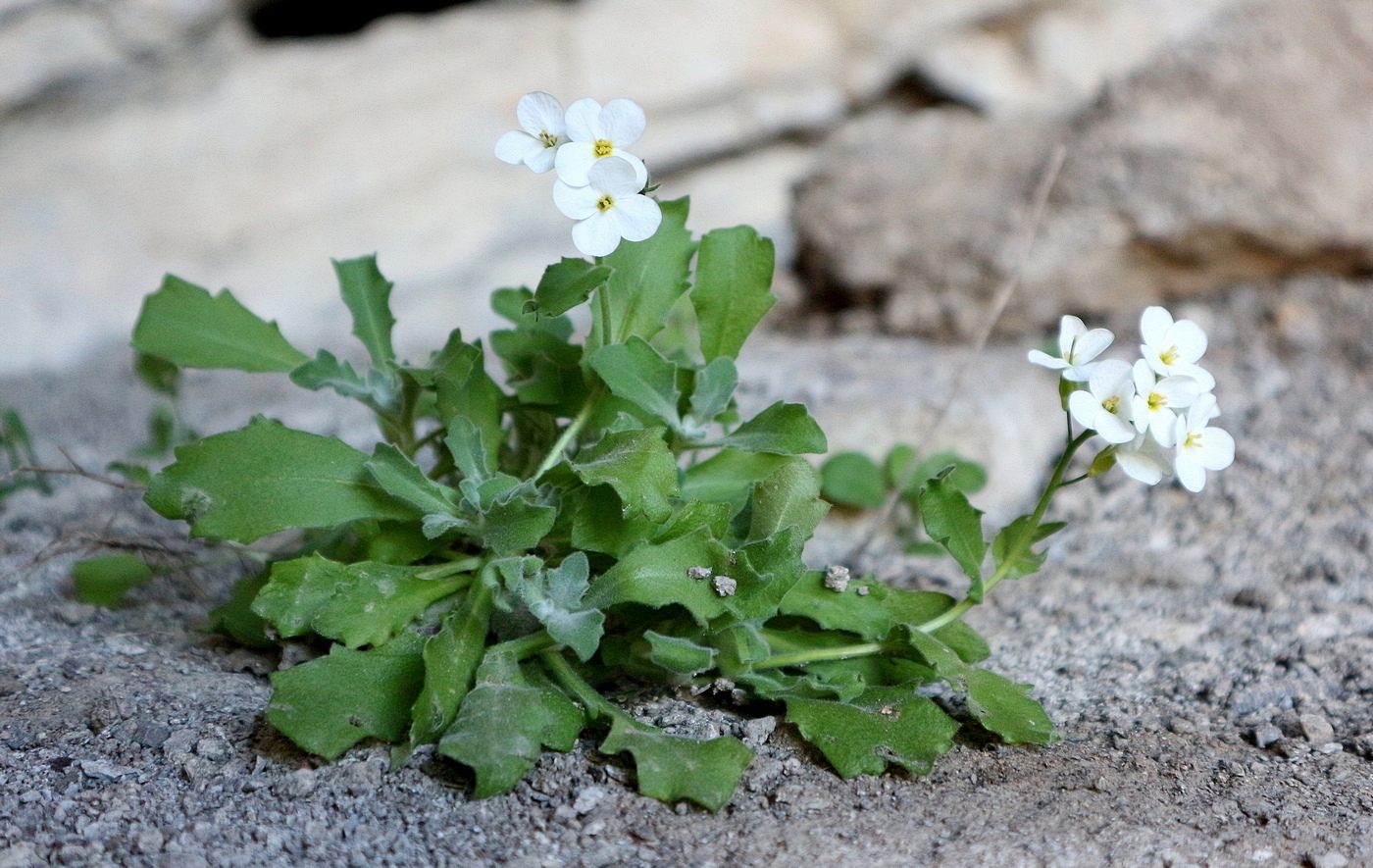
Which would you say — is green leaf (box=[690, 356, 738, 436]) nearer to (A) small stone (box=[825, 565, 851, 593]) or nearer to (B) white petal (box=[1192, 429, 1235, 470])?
(A) small stone (box=[825, 565, 851, 593])

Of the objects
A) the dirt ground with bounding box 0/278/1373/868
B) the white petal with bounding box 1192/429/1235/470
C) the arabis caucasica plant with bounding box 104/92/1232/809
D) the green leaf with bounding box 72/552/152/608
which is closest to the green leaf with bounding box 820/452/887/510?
the dirt ground with bounding box 0/278/1373/868

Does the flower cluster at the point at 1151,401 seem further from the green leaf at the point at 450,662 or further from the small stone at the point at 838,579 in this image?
the green leaf at the point at 450,662

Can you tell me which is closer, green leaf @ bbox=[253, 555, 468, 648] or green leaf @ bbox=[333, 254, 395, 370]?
green leaf @ bbox=[253, 555, 468, 648]

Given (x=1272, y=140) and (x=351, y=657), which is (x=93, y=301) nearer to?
(x=351, y=657)

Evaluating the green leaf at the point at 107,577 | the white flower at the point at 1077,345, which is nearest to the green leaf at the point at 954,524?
the white flower at the point at 1077,345

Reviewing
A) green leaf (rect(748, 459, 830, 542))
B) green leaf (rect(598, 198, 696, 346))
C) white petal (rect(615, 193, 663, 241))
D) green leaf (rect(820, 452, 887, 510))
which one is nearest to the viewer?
white petal (rect(615, 193, 663, 241))

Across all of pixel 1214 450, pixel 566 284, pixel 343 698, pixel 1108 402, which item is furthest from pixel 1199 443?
pixel 343 698

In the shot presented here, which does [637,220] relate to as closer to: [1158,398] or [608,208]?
[608,208]
